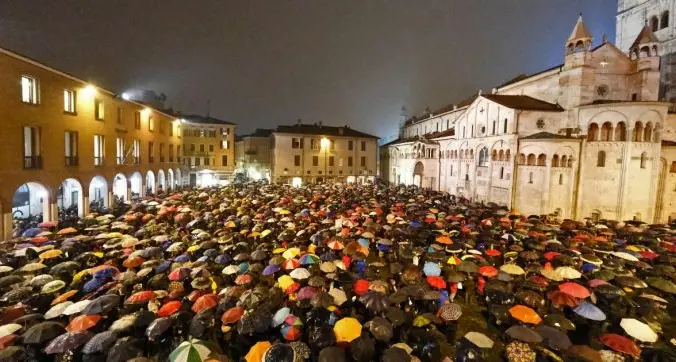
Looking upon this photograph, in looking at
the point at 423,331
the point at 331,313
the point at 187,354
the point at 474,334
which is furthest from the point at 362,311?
the point at 187,354

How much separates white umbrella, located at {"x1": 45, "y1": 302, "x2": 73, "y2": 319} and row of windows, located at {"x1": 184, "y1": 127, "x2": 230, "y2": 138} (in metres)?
49.1

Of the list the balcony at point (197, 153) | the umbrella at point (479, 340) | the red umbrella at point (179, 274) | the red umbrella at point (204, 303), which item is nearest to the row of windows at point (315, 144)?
the balcony at point (197, 153)

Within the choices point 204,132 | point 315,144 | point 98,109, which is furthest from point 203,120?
point 98,109

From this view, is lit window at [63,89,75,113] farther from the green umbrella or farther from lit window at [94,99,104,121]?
the green umbrella

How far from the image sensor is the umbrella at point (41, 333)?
7.90 metres

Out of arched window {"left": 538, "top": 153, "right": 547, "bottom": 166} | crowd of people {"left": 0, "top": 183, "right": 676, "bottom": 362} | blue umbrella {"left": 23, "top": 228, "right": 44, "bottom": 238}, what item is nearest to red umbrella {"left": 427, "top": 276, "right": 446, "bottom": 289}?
crowd of people {"left": 0, "top": 183, "right": 676, "bottom": 362}

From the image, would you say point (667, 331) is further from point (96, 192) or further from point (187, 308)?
point (96, 192)

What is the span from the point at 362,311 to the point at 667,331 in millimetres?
10660

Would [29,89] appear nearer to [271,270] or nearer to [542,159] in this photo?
[271,270]

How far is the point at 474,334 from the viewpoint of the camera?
829 cm

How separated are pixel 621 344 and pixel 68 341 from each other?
44.6ft

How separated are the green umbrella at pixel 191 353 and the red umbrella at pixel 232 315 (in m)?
1.88

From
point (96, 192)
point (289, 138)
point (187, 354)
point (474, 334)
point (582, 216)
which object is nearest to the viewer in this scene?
point (187, 354)

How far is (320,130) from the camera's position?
56969 millimetres
